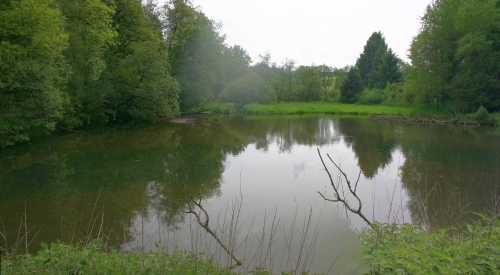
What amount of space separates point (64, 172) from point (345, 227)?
8.94m

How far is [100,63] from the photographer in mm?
20359

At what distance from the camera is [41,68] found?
14195mm

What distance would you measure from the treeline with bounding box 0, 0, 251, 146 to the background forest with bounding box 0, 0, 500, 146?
0.05 meters

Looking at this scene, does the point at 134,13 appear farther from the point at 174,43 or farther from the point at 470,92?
the point at 470,92

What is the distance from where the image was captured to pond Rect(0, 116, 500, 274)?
573 cm

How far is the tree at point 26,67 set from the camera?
13.4 meters

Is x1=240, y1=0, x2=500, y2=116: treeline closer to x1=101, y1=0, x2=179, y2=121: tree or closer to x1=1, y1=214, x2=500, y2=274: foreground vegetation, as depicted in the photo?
x1=101, y1=0, x2=179, y2=121: tree

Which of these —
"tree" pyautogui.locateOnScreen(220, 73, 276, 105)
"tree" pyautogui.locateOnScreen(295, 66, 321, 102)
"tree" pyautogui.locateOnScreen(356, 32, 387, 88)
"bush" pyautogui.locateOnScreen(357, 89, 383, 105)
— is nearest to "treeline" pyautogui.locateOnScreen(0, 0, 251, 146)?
"tree" pyautogui.locateOnScreen(220, 73, 276, 105)

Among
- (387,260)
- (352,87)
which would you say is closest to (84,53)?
(387,260)

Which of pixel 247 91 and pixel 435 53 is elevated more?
pixel 435 53

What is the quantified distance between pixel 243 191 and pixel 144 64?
17.5 metres

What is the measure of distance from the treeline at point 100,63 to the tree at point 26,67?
0.03 meters

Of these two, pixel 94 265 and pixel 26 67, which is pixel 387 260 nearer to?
pixel 94 265

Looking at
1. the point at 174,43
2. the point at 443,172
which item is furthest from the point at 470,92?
the point at 174,43
